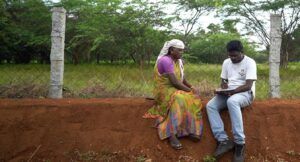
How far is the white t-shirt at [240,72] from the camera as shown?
5.16 metres

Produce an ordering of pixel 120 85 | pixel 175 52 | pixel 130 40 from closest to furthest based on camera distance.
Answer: pixel 175 52 < pixel 120 85 < pixel 130 40

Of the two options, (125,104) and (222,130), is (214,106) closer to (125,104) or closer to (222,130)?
(222,130)

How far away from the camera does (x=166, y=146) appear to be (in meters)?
5.20

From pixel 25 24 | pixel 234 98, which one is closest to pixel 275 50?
pixel 234 98

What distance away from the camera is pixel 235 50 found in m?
5.16

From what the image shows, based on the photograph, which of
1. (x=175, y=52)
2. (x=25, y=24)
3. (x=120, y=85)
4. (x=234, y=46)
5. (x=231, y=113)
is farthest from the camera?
(x=25, y=24)

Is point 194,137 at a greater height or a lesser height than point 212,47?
lesser

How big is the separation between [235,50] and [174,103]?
105 cm

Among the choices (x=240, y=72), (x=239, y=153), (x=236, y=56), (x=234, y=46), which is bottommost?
(x=239, y=153)

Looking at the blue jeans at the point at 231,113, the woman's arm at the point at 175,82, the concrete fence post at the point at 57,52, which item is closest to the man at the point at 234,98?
the blue jeans at the point at 231,113

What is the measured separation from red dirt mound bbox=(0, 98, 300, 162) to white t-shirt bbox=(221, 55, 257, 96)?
1.70 ft

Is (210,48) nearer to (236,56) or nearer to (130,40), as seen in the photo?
(130,40)

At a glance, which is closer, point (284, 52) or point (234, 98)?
point (234, 98)

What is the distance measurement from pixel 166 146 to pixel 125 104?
0.98 metres
